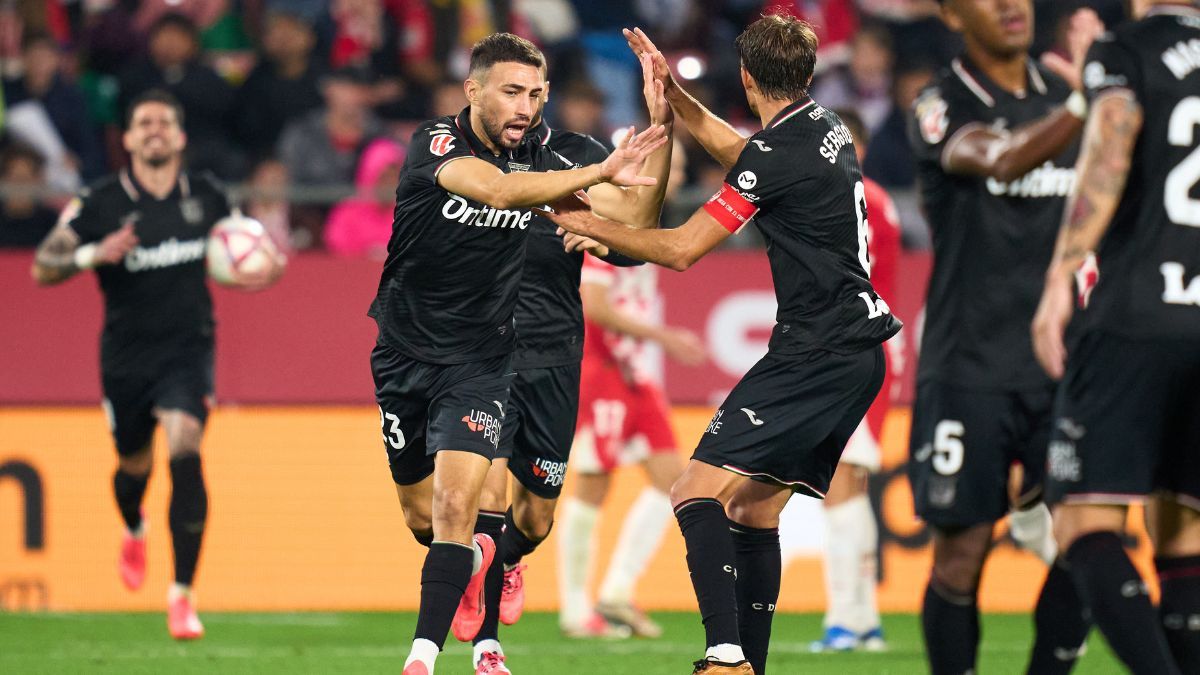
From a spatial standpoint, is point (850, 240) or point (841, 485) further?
point (841, 485)

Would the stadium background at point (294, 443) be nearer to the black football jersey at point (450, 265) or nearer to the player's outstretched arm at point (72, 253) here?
the player's outstretched arm at point (72, 253)

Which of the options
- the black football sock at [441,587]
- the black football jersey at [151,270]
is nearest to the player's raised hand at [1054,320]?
the black football sock at [441,587]

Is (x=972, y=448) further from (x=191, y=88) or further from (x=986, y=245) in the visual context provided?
(x=191, y=88)

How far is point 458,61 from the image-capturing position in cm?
1522

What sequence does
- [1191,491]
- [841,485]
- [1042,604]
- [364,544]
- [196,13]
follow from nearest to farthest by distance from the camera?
1. [1191,491]
2. [1042,604]
3. [841,485]
4. [364,544]
5. [196,13]

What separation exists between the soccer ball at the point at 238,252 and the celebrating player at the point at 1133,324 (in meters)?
5.93

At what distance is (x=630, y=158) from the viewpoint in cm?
637

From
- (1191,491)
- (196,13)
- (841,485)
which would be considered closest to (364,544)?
(841,485)

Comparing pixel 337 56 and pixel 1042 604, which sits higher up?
pixel 337 56

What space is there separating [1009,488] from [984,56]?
5.14ft

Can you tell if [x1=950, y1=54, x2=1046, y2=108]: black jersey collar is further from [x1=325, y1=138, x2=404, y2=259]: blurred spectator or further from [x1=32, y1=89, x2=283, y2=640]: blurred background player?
[x1=325, y1=138, x2=404, y2=259]: blurred spectator

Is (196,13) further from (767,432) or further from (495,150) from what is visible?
(767,432)

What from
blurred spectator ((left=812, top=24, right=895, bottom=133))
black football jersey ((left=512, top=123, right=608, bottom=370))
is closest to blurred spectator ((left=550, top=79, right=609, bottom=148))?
blurred spectator ((left=812, top=24, right=895, bottom=133))

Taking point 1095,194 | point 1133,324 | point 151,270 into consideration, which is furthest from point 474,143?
point 151,270
